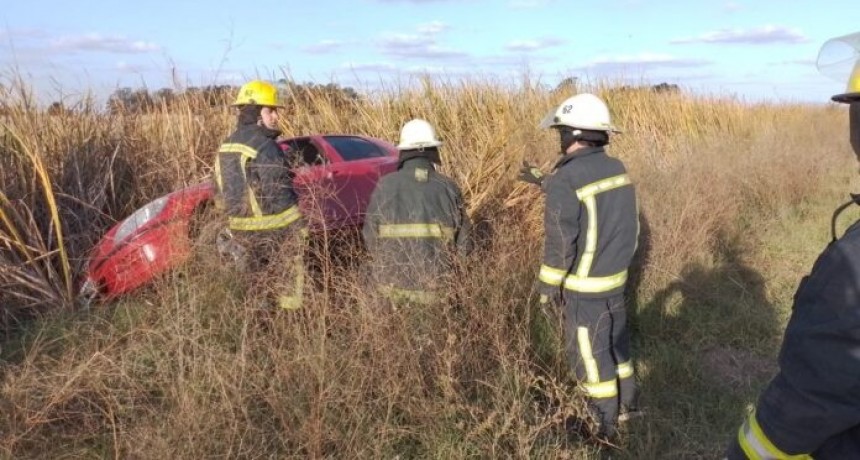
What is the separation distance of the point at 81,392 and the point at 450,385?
166 centimetres

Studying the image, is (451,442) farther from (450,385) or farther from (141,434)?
(141,434)

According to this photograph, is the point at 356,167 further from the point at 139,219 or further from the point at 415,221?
the point at 415,221

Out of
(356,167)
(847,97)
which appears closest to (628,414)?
(847,97)

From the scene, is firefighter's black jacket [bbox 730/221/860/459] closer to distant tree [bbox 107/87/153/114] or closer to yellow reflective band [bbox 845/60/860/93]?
yellow reflective band [bbox 845/60/860/93]

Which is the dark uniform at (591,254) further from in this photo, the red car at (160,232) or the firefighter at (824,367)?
the firefighter at (824,367)

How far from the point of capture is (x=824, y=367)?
1177mm

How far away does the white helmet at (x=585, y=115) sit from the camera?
11.5 feet

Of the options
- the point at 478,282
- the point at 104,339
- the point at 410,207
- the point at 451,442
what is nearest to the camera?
the point at 451,442

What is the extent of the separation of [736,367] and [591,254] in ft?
5.77

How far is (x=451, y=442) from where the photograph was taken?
272cm

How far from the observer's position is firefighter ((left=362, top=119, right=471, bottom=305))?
3584 millimetres

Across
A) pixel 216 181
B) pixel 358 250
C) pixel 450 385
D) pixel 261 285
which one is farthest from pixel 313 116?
pixel 450 385

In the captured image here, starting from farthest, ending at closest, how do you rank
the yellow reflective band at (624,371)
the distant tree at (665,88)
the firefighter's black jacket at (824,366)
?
the distant tree at (665,88) → the yellow reflective band at (624,371) → the firefighter's black jacket at (824,366)

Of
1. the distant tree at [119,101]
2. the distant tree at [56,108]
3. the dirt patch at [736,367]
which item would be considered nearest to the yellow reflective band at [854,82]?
the dirt patch at [736,367]
